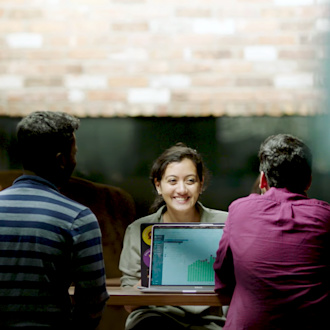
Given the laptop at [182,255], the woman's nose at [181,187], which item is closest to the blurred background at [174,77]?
the woman's nose at [181,187]

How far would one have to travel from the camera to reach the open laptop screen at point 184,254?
2137 mm

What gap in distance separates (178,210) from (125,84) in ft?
2.45

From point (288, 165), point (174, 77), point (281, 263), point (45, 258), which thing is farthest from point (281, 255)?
point (174, 77)

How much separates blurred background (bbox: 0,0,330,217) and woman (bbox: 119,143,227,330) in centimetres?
13

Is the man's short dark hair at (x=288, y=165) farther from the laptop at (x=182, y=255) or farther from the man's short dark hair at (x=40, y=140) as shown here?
the man's short dark hair at (x=40, y=140)

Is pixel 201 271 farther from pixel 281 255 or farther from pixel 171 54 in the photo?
pixel 171 54

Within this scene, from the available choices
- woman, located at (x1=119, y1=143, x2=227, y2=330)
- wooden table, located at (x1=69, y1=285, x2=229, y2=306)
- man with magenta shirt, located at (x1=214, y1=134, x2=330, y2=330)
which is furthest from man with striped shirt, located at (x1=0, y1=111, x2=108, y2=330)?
woman, located at (x1=119, y1=143, x2=227, y2=330)

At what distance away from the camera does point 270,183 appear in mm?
1926

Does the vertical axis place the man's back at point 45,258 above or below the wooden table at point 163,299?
above

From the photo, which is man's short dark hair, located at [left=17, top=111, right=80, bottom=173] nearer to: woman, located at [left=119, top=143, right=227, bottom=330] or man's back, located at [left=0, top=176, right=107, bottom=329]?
man's back, located at [left=0, top=176, right=107, bottom=329]

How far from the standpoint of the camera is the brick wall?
8.88 ft

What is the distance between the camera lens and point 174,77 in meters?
2.71

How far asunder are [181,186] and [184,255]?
1.41 ft

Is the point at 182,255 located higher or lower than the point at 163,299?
higher
